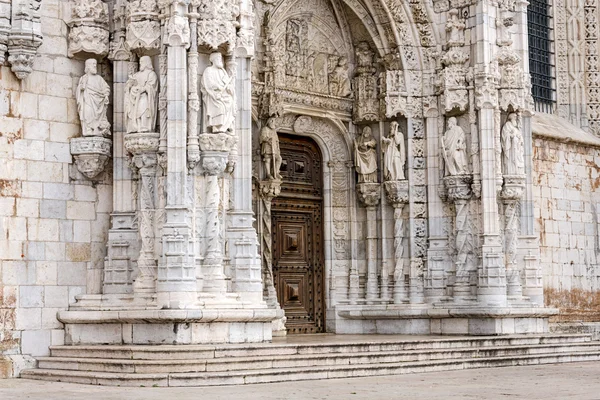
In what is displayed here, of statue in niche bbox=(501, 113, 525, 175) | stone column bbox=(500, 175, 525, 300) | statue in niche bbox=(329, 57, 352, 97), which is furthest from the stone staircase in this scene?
statue in niche bbox=(329, 57, 352, 97)

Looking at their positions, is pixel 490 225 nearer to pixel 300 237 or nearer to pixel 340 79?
pixel 300 237

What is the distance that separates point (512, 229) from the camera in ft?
71.3

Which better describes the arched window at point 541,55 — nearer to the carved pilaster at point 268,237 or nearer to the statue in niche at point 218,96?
the carved pilaster at point 268,237

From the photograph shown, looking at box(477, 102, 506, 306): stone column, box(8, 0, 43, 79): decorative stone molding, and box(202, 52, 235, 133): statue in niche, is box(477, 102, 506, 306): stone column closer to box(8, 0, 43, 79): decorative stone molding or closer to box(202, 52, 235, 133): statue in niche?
box(202, 52, 235, 133): statue in niche

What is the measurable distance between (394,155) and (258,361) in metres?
8.11

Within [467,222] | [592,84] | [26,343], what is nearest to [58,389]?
[26,343]

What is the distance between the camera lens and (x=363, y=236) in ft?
74.4

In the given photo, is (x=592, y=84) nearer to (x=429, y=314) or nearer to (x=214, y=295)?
(x=429, y=314)

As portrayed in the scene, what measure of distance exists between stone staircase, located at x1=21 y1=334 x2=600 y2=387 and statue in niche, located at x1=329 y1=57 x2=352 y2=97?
613 centimetres

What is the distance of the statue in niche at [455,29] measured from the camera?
21922mm

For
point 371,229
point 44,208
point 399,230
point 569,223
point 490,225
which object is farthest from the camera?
point 569,223

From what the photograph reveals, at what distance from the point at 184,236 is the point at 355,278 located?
23.7 feet

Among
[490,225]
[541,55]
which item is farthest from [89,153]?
[541,55]

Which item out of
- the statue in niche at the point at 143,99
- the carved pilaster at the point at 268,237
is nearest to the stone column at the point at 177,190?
the statue in niche at the point at 143,99
